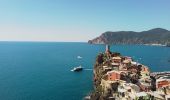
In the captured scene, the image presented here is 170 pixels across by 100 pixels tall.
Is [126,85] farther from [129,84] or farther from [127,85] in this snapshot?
[129,84]

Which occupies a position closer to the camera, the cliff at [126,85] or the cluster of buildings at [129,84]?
the cluster of buildings at [129,84]

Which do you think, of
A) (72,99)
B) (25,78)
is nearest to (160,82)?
(72,99)

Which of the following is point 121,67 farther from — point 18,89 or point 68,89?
point 18,89

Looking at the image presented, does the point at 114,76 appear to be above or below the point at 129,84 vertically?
above

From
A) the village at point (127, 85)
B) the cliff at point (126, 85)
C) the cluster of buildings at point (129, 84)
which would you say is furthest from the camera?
the cliff at point (126, 85)

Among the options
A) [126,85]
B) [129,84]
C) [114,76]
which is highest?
[114,76]

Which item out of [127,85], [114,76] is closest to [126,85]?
[127,85]

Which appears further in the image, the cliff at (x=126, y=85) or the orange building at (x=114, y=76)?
the orange building at (x=114, y=76)

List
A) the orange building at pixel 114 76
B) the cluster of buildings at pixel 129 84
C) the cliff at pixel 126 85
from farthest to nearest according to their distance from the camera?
the orange building at pixel 114 76 < the cliff at pixel 126 85 < the cluster of buildings at pixel 129 84
